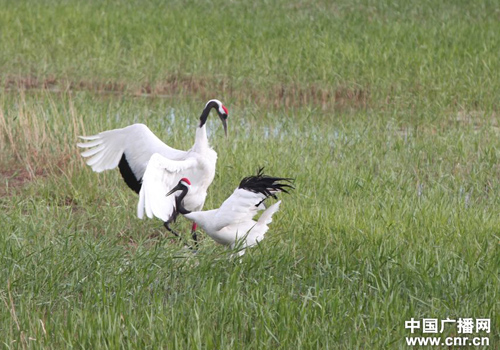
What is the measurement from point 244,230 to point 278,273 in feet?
1.18

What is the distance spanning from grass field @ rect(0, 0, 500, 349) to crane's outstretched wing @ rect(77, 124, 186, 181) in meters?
0.37

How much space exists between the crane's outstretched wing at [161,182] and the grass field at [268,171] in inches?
10.2

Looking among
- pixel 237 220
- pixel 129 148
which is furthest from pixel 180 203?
pixel 129 148

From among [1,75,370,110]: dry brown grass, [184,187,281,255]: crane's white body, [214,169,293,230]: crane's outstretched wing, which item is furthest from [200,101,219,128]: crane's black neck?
[1,75,370,110]: dry brown grass

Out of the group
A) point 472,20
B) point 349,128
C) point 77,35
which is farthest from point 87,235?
point 472,20

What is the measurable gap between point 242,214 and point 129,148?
1477 mm

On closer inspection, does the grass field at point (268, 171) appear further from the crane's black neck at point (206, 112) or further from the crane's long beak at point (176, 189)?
the crane's black neck at point (206, 112)

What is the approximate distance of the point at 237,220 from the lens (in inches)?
195

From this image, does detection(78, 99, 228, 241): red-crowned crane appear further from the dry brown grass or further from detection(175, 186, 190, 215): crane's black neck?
the dry brown grass

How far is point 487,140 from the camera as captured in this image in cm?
844

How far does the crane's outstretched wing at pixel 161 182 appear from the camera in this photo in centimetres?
502

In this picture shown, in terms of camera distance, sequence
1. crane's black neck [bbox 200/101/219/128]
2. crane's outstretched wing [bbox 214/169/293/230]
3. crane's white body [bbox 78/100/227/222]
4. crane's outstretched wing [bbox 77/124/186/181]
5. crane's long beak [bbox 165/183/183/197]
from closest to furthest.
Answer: crane's outstretched wing [bbox 214/169/293/230]
crane's white body [bbox 78/100/227/222]
crane's long beak [bbox 165/183/183/197]
crane's black neck [bbox 200/101/219/128]
crane's outstretched wing [bbox 77/124/186/181]

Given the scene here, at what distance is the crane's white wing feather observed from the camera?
487 centimetres

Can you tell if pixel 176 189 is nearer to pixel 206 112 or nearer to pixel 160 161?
pixel 160 161
